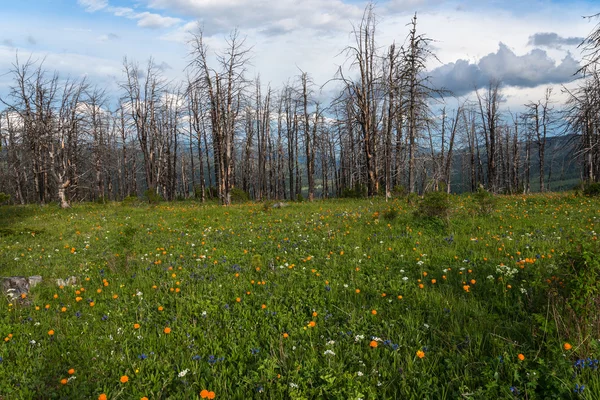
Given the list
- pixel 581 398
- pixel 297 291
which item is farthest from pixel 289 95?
pixel 581 398

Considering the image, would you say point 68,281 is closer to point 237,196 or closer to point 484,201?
point 484,201

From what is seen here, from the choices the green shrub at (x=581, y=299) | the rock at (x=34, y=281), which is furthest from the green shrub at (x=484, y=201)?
the rock at (x=34, y=281)

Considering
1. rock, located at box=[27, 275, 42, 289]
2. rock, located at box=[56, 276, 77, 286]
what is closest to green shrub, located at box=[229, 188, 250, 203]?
rock, located at box=[56, 276, 77, 286]

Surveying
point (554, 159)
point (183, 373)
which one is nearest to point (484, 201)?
point (183, 373)

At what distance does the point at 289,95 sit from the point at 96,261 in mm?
35680

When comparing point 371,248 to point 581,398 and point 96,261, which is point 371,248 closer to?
Result: point 581,398

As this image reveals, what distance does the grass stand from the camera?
2949 millimetres

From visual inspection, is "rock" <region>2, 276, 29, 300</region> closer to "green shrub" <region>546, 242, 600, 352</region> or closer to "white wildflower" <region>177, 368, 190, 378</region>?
"white wildflower" <region>177, 368, 190, 378</region>

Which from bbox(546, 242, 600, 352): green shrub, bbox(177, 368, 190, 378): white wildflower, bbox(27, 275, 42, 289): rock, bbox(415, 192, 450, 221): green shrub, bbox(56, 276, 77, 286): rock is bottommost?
bbox(177, 368, 190, 378): white wildflower

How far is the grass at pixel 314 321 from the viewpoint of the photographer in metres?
2.95

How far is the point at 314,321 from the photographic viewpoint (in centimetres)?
413

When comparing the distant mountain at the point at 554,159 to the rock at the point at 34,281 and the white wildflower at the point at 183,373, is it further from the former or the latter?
the rock at the point at 34,281

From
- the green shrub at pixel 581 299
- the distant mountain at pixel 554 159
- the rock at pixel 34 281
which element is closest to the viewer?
the green shrub at pixel 581 299

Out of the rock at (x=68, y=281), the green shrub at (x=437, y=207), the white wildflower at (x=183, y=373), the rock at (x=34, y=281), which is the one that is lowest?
the white wildflower at (x=183, y=373)
